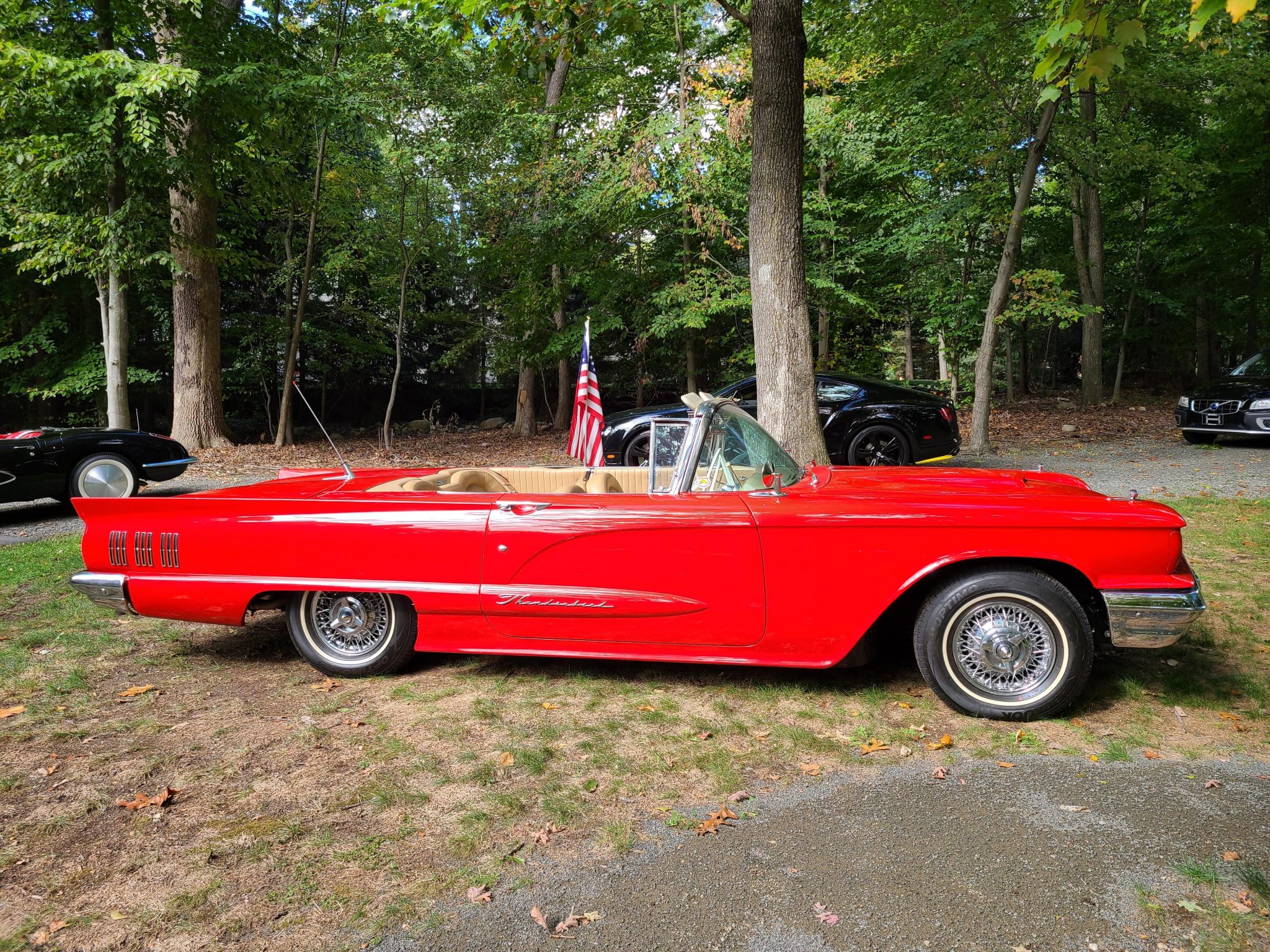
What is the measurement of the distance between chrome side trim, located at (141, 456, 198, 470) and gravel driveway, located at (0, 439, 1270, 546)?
2.35 feet

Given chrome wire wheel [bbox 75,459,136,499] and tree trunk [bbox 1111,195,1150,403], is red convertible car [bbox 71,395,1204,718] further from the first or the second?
tree trunk [bbox 1111,195,1150,403]

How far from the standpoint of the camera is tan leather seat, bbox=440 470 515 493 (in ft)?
14.4

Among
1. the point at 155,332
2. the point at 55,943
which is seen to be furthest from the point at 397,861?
the point at 155,332

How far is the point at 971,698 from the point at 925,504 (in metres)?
0.86

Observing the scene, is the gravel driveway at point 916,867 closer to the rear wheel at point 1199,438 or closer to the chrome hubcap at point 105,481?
the chrome hubcap at point 105,481

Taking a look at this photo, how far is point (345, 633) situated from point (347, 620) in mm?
66

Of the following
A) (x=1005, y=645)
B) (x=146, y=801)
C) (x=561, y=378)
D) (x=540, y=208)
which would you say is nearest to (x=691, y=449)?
(x=1005, y=645)

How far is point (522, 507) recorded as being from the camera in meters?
3.66

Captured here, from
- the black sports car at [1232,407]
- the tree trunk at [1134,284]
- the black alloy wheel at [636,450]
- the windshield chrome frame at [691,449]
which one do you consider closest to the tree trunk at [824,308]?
the black sports car at [1232,407]

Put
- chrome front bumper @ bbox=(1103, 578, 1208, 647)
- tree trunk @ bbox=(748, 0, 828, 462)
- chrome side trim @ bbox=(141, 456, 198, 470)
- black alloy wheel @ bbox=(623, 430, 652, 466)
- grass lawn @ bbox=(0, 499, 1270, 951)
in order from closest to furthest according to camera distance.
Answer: grass lawn @ bbox=(0, 499, 1270, 951) < chrome front bumper @ bbox=(1103, 578, 1208, 647) < tree trunk @ bbox=(748, 0, 828, 462) < chrome side trim @ bbox=(141, 456, 198, 470) < black alloy wheel @ bbox=(623, 430, 652, 466)

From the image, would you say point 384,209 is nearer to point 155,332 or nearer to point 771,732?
point 155,332

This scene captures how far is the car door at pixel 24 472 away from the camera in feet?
25.3

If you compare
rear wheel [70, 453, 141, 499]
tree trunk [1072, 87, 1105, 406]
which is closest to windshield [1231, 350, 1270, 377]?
tree trunk [1072, 87, 1105, 406]

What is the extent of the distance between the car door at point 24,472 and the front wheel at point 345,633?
5.76 metres
